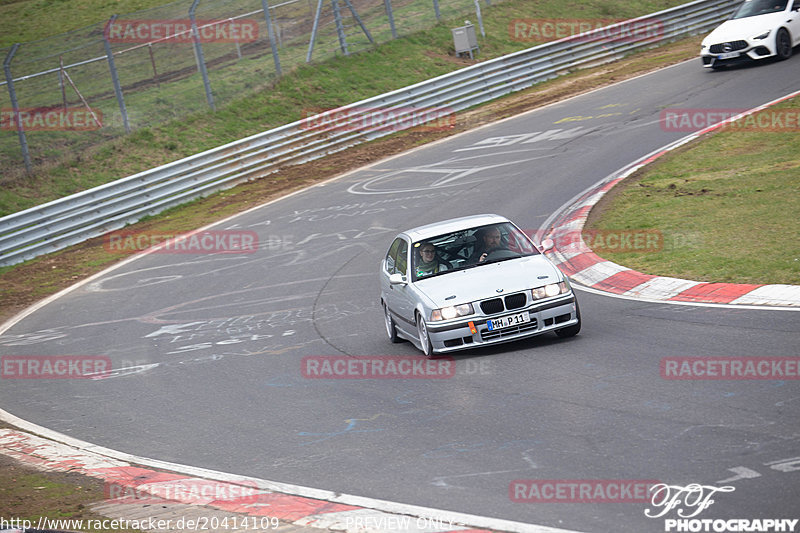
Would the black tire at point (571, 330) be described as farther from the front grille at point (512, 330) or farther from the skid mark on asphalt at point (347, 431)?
the skid mark on asphalt at point (347, 431)

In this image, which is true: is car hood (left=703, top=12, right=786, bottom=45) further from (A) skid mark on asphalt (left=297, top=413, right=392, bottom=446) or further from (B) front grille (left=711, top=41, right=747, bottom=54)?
(A) skid mark on asphalt (left=297, top=413, right=392, bottom=446)

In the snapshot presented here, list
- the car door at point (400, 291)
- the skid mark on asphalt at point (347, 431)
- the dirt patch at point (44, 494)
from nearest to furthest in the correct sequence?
the dirt patch at point (44, 494) → the skid mark on asphalt at point (347, 431) → the car door at point (400, 291)

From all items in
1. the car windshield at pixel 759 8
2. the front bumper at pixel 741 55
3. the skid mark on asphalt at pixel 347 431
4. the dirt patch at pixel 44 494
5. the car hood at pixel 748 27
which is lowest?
the skid mark on asphalt at pixel 347 431

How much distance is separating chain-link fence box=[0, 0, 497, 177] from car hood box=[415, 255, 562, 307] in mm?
18658

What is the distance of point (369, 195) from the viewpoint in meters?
22.6

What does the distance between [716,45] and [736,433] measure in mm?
22853

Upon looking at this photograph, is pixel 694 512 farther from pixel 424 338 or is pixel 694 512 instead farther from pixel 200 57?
pixel 200 57

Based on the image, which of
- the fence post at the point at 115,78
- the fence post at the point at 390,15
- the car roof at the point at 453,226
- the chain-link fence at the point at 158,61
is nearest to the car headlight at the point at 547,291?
the car roof at the point at 453,226

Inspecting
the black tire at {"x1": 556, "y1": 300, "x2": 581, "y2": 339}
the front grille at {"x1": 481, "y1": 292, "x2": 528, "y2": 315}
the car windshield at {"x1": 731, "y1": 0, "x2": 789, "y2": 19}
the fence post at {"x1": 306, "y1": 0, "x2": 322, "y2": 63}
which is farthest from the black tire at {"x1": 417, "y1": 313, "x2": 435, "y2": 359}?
the fence post at {"x1": 306, "y1": 0, "x2": 322, "y2": 63}

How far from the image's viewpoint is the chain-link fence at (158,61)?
26828 millimetres

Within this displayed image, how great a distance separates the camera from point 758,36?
1047 inches

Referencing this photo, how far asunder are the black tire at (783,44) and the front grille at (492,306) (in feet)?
66.8

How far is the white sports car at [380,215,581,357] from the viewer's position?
33.1ft

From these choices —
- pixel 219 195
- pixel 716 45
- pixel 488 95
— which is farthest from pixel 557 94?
pixel 219 195
